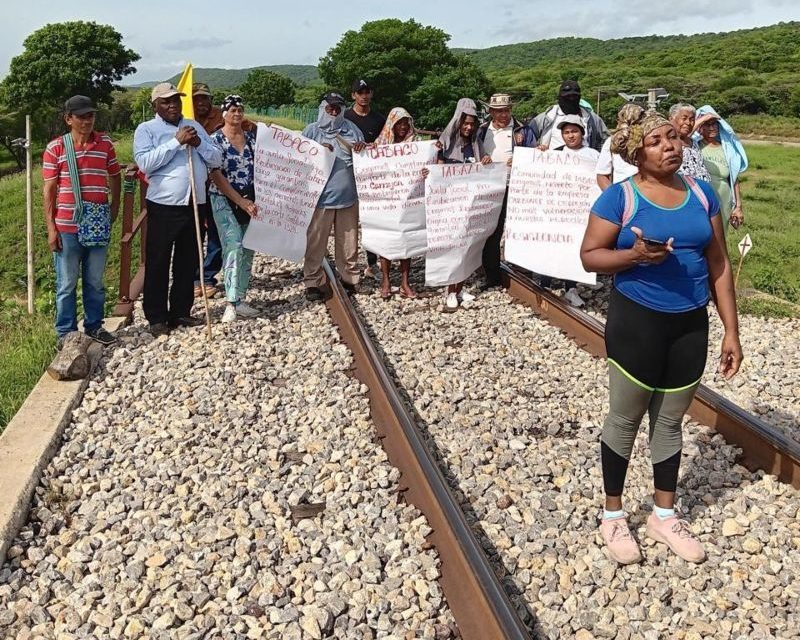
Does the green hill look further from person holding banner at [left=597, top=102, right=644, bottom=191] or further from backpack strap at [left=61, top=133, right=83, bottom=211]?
backpack strap at [left=61, top=133, right=83, bottom=211]

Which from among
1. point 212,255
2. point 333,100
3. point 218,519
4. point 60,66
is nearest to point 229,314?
point 212,255

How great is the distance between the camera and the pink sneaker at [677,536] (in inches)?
138

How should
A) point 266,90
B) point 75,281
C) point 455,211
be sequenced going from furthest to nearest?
point 266,90
point 455,211
point 75,281

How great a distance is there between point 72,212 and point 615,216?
4.25 meters

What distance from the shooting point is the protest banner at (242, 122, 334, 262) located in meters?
7.14

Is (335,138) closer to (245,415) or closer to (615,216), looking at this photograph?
(245,415)

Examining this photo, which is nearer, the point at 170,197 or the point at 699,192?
the point at 699,192

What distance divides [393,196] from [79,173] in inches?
120

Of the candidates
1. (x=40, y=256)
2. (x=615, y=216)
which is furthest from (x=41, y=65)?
(x=615, y=216)

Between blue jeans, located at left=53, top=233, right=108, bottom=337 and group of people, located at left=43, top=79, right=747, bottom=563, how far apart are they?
13mm

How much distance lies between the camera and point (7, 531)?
3682 millimetres

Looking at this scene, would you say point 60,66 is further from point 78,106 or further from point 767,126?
point 78,106

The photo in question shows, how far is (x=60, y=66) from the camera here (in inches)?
2921

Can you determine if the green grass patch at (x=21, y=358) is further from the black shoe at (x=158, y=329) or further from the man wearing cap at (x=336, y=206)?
the man wearing cap at (x=336, y=206)
